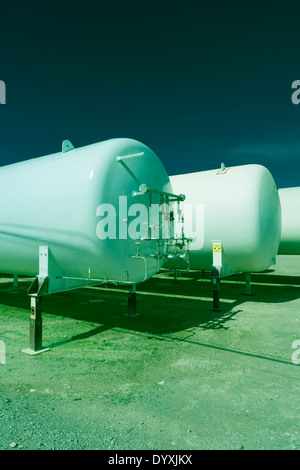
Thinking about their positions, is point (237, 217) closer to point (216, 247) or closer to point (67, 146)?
point (216, 247)

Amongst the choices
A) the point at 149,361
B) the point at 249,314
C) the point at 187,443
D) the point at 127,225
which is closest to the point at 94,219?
the point at 127,225

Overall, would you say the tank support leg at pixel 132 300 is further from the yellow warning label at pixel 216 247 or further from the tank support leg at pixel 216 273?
the yellow warning label at pixel 216 247

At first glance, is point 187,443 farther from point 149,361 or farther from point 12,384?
point 12,384

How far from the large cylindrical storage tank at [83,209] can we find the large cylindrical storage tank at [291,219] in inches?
247

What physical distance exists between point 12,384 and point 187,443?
2.10m

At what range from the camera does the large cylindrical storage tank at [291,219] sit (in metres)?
11.0

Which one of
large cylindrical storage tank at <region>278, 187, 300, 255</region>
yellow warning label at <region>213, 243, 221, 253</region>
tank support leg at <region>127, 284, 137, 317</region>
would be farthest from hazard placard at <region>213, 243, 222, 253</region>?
large cylindrical storage tank at <region>278, 187, 300, 255</region>

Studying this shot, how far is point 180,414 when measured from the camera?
3.16 meters

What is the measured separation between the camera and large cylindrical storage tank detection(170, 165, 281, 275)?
7.73m

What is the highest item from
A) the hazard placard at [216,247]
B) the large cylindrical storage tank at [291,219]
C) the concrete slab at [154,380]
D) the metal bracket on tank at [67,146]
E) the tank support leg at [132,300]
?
the metal bracket on tank at [67,146]

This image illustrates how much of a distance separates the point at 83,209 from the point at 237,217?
3.98m

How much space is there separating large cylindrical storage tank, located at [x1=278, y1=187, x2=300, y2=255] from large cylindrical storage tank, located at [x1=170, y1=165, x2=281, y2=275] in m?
2.56

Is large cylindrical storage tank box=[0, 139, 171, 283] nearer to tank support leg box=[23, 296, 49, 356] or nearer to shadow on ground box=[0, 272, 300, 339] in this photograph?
tank support leg box=[23, 296, 49, 356]

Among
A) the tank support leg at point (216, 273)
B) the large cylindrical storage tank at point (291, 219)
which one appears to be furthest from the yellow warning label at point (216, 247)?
the large cylindrical storage tank at point (291, 219)
